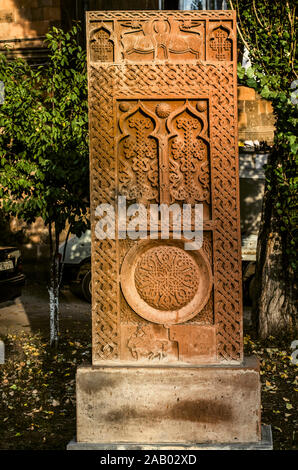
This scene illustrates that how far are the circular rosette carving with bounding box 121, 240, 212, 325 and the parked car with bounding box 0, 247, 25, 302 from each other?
205 inches

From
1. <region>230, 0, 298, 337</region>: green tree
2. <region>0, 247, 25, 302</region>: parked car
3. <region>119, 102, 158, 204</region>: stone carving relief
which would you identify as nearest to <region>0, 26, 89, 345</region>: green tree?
<region>230, 0, 298, 337</region>: green tree

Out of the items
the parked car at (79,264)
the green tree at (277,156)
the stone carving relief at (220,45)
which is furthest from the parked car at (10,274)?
the stone carving relief at (220,45)

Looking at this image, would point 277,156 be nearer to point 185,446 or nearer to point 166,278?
point 166,278

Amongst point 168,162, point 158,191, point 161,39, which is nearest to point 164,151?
point 168,162

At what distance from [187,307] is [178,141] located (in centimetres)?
110

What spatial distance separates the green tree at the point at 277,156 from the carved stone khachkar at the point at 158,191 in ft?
9.12

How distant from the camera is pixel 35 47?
11867 millimetres

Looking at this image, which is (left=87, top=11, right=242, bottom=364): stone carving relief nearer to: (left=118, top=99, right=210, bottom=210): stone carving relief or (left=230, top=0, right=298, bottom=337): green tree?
(left=118, top=99, right=210, bottom=210): stone carving relief

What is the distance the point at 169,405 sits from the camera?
344 cm

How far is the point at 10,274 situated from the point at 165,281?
552 centimetres

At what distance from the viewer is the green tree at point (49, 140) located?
20.7 feet

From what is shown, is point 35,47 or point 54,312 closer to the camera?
point 54,312

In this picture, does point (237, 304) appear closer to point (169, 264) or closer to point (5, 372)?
point (169, 264)

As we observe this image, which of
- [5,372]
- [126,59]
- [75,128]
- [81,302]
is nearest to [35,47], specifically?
[81,302]
